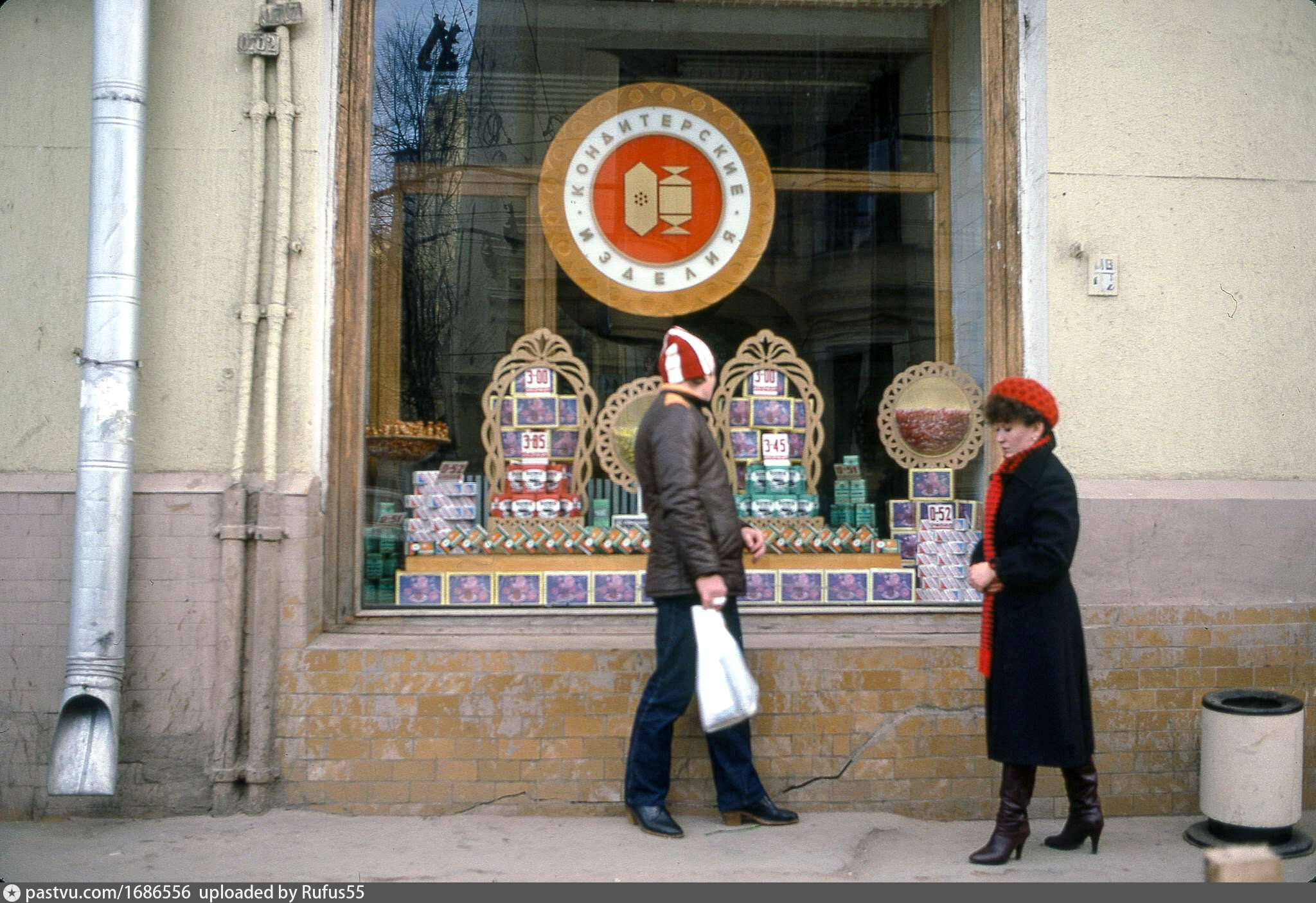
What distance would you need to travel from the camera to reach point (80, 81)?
4973 millimetres

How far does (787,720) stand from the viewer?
495 centimetres

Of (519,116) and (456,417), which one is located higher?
(519,116)

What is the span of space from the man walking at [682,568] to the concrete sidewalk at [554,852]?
0.54 ft

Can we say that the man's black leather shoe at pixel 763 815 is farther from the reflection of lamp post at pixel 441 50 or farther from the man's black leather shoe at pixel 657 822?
the reflection of lamp post at pixel 441 50

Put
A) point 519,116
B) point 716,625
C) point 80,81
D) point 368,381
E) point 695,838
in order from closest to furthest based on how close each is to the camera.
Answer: point 716,625 < point 695,838 < point 80,81 < point 368,381 < point 519,116

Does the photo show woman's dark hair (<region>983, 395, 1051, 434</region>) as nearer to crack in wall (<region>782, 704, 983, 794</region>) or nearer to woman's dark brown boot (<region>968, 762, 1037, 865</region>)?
woman's dark brown boot (<region>968, 762, 1037, 865</region>)

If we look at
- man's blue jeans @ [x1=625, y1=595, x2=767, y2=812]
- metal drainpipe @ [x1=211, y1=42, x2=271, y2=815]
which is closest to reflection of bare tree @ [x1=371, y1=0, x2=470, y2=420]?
metal drainpipe @ [x1=211, y1=42, x2=271, y2=815]

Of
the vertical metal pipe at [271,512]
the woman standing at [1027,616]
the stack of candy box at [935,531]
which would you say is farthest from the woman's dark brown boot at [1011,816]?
the vertical metal pipe at [271,512]

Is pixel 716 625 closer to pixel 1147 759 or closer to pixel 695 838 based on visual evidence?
pixel 695 838

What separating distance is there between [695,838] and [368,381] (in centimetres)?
249

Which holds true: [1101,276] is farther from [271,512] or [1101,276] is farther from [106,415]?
[106,415]

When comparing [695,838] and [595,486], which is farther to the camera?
[595,486]

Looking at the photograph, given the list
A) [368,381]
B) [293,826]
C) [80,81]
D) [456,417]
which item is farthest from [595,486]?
[80,81]

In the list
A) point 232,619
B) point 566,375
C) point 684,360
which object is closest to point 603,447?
point 566,375
